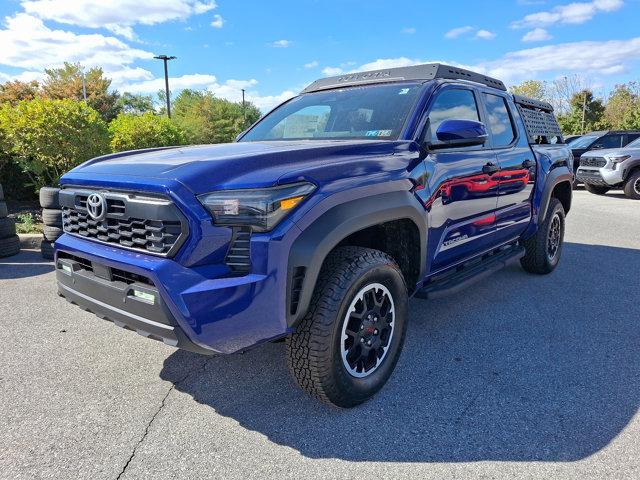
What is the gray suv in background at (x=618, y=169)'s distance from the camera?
12.5 metres

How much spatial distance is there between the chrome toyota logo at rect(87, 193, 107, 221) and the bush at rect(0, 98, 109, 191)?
5867 millimetres

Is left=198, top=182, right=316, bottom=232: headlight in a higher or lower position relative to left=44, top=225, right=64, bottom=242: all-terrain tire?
higher

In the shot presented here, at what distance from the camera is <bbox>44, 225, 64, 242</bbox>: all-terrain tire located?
5828 mm

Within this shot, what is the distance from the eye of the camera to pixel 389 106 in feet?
10.8

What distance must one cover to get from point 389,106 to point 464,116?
765 millimetres

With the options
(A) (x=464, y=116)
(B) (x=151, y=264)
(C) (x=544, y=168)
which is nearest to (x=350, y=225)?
(B) (x=151, y=264)

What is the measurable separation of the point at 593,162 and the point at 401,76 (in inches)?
477

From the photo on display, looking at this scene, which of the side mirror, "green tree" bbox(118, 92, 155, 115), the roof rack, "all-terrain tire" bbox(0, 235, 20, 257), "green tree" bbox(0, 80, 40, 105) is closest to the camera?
Result: the side mirror

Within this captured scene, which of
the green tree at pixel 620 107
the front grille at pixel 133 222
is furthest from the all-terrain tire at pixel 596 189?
the green tree at pixel 620 107

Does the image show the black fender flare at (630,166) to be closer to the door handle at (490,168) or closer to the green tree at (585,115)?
the door handle at (490,168)

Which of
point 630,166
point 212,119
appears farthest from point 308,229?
point 212,119

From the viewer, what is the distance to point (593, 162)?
13.3 metres

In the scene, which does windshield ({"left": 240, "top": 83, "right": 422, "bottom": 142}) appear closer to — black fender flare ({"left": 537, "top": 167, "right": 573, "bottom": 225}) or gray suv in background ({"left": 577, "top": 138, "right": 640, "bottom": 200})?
black fender flare ({"left": 537, "top": 167, "right": 573, "bottom": 225})

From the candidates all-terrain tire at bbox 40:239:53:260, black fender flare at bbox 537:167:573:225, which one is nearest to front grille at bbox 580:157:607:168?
black fender flare at bbox 537:167:573:225
